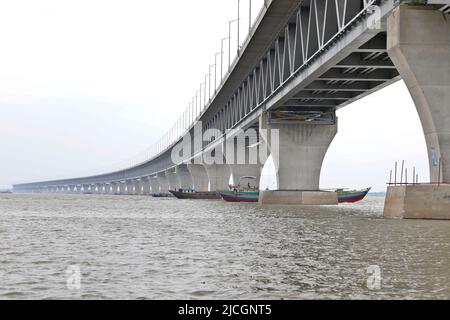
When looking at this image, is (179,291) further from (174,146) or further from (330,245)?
(174,146)

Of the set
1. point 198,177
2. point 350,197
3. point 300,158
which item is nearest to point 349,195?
point 350,197

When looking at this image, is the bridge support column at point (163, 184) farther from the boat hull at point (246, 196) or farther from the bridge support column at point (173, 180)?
the boat hull at point (246, 196)

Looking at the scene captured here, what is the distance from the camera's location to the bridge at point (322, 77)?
27188mm

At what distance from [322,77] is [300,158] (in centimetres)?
1939

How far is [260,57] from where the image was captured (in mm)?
52562

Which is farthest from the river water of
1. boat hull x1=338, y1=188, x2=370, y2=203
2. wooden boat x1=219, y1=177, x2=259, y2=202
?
wooden boat x1=219, y1=177, x2=259, y2=202

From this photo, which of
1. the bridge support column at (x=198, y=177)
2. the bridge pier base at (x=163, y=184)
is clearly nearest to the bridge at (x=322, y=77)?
the bridge support column at (x=198, y=177)

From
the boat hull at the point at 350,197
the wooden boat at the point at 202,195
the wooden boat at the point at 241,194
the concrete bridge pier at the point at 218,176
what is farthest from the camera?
the concrete bridge pier at the point at 218,176

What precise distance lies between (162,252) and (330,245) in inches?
215

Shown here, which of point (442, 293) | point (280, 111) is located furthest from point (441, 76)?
point (280, 111)

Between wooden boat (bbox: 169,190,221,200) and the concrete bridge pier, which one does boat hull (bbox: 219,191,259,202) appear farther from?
the concrete bridge pier

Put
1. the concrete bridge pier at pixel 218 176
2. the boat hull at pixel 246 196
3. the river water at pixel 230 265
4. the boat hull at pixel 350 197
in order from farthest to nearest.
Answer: the concrete bridge pier at pixel 218 176 → the boat hull at pixel 246 196 → the boat hull at pixel 350 197 → the river water at pixel 230 265

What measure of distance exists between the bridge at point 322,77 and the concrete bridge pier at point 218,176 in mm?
23996

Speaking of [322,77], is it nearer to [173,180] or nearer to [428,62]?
[428,62]
